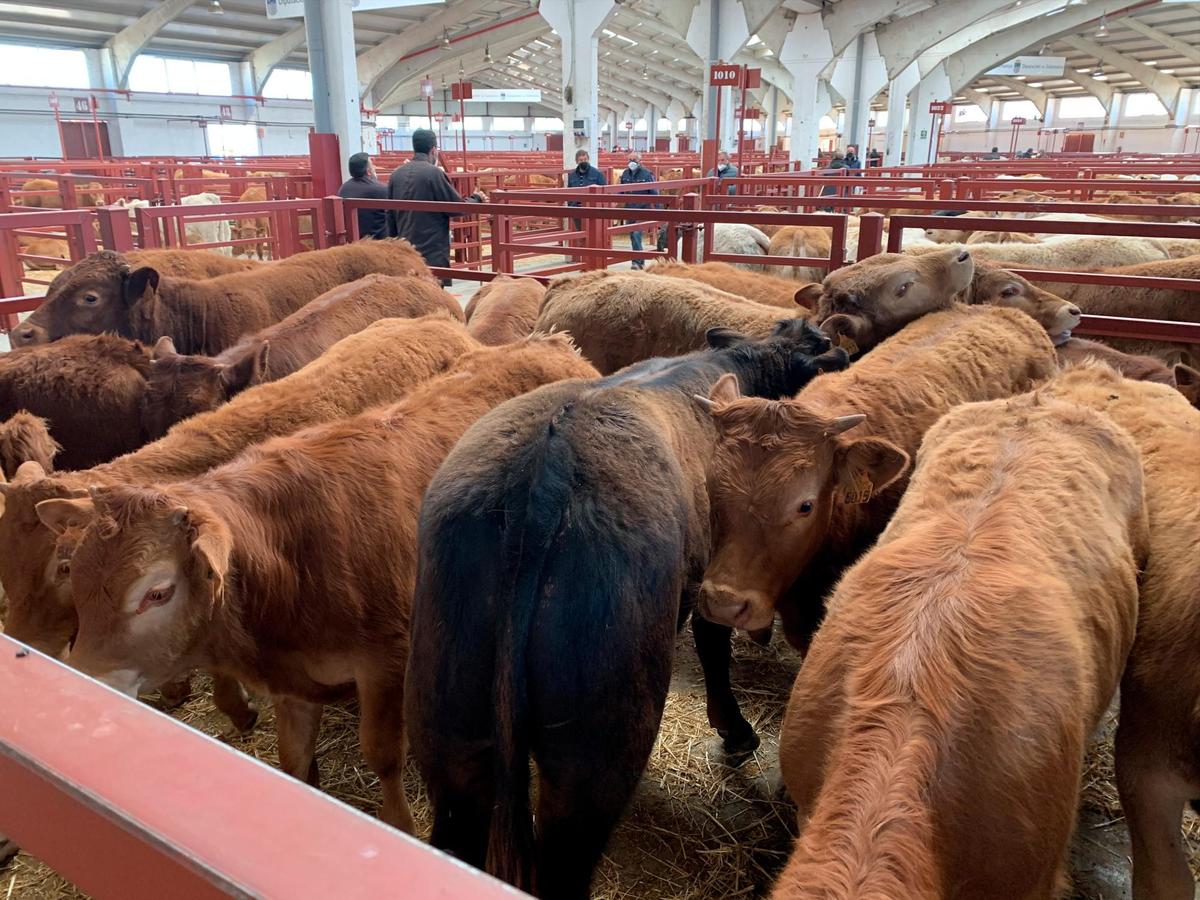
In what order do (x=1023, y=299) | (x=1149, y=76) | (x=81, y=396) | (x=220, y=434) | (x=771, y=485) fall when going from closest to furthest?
(x=771, y=485) → (x=220, y=434) → (x=81, y=396) → (x=1023, y=299) → (x=1149, y=76)

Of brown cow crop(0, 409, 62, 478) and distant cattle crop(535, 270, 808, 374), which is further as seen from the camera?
distant cattle crop(535, 270, 808, 374)

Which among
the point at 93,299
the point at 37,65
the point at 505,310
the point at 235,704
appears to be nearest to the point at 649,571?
the point at 235,704

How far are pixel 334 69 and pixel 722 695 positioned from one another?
9.88 meters

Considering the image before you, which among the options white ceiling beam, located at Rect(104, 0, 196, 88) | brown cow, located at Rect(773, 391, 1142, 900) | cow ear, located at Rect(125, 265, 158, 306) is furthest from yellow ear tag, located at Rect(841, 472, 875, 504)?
white ceiling beam, located at Rect(104, 0, 196, 88)

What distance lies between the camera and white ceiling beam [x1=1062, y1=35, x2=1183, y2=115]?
4116cm

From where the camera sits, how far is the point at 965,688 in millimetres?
1671

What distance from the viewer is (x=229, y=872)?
0.65m

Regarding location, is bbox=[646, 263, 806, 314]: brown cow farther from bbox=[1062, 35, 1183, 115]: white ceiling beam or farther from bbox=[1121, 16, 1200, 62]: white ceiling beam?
bbox=[1062, 35, 1183, 115]: white ceiling beam

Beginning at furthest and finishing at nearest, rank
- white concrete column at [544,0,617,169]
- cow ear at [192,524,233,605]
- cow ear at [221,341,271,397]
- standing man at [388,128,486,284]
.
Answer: white concrete column at [544,0,617,169] < standing man at [388,128,486,284] < cow ear at [221,341,271,397] < cow ear at [192,524,233,605]

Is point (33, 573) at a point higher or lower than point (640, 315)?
lower

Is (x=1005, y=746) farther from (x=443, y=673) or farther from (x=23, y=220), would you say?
(x=23, y=220)

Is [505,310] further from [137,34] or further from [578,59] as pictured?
[137,34]

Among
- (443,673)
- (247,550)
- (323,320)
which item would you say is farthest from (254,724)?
(323,320)

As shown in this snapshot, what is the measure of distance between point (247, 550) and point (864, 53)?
23.7m
